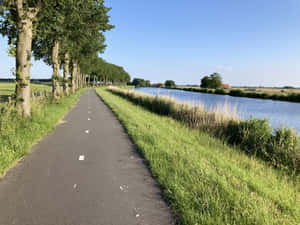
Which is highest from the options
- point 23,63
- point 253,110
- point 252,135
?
point 23,63

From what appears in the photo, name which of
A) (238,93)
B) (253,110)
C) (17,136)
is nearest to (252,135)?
(17,136)

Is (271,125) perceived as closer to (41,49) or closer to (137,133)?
(137,133)

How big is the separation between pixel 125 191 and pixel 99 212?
700 millimetres

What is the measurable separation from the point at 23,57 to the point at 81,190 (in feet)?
26.9

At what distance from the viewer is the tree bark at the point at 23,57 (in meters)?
8.36

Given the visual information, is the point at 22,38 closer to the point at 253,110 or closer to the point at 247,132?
the point at 247,132

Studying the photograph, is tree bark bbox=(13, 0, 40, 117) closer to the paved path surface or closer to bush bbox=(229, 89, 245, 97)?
the paved path surface

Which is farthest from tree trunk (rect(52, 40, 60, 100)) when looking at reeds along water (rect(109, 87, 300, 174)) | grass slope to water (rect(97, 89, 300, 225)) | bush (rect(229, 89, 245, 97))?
bush (rect(229, 89, 245, 97))

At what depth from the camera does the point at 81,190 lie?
11.2 ft

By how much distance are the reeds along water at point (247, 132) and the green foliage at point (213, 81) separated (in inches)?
3819

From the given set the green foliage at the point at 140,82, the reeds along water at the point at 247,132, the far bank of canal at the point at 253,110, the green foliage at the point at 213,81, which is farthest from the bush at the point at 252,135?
the green foliage at the point at 140,82

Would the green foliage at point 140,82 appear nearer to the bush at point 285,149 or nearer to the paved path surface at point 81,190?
the bush at point 285,149

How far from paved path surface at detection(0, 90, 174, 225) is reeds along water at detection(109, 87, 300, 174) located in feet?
13.1

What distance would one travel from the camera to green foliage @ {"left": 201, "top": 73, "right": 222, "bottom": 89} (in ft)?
336
